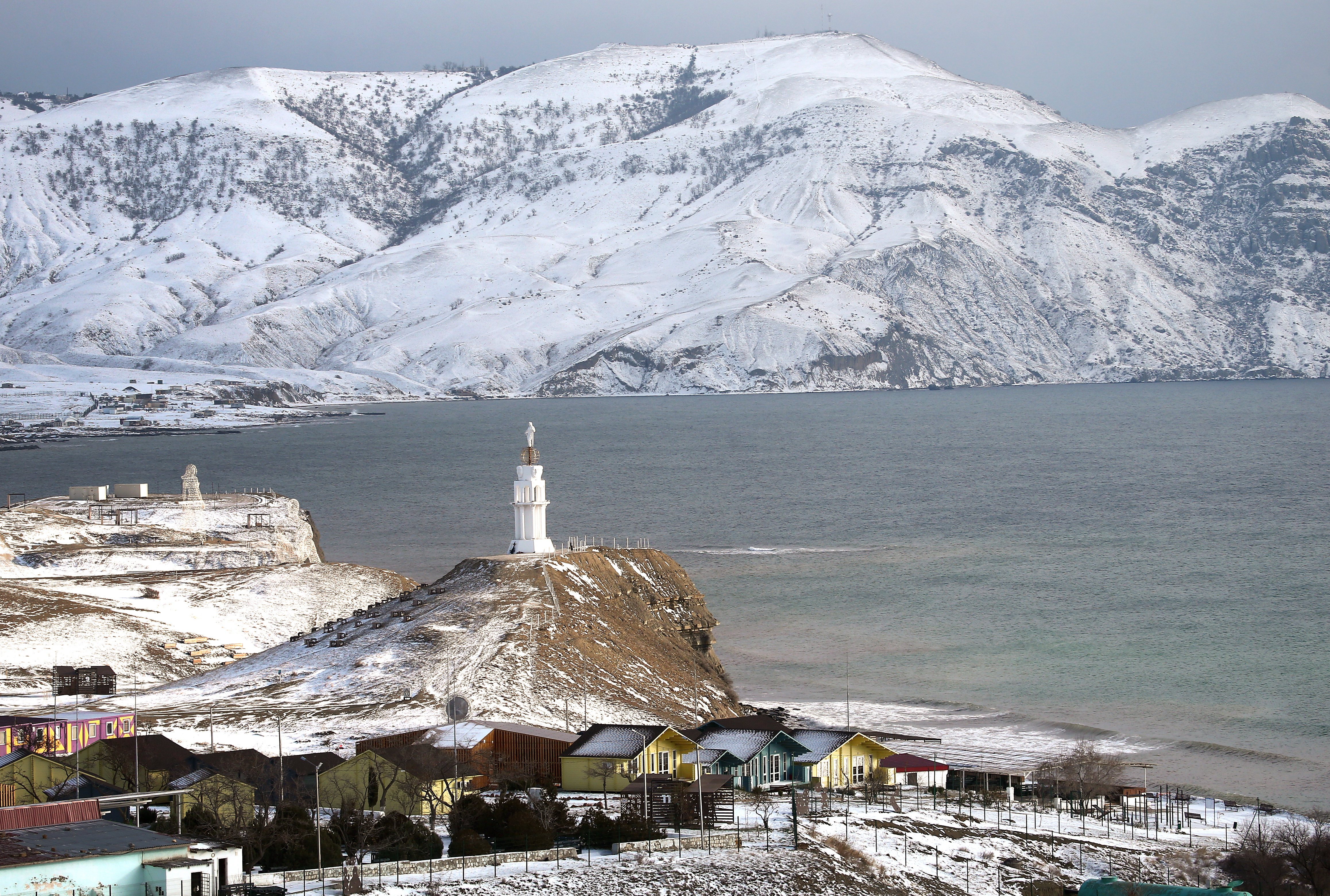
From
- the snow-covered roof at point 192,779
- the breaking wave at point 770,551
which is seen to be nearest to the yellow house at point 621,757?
the snow-covered roof at point 192,779

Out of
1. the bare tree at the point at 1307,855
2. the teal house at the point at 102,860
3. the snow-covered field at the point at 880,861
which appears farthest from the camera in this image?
the bare tree at the point at 1307,855

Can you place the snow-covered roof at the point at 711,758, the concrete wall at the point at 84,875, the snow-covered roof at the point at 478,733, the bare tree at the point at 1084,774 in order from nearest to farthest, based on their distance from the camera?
the concrete wall at the point at 84,875, the snow-covered roof at the point at 478,733, the snow-covered roof at the point at 711,758, the bare tree at the point at 1084,774

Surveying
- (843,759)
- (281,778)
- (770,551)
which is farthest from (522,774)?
(770,551)

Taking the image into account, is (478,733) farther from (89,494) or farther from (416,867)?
(89,494)

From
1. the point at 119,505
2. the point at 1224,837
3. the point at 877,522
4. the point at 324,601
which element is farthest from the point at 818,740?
the point at 877,522

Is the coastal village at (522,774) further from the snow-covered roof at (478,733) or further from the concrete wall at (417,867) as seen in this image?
the snow-covered roof at (478,733)

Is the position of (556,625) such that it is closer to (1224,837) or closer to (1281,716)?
(1224,837)
